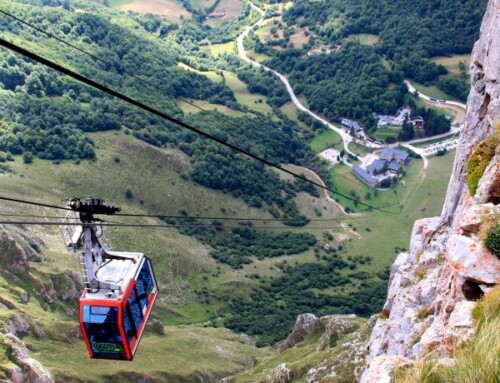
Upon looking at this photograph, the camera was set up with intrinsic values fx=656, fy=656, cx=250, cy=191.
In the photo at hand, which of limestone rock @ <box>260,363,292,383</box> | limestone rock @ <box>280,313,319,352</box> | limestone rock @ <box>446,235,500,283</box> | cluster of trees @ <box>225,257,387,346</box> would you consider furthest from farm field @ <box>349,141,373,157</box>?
limestone rock @ <box>446,235,500,283</box>

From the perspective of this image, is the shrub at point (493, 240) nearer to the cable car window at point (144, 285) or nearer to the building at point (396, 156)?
the cable car window at point (144, 285)

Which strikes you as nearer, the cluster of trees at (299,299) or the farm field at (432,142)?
the cluster of trees at (299,299)

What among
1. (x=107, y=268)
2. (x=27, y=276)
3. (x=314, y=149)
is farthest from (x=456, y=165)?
(x=314, y=149)

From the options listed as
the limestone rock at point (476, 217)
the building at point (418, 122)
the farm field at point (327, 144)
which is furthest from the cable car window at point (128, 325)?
the building at point (418, 122)

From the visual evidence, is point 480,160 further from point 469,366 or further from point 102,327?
point 102,327

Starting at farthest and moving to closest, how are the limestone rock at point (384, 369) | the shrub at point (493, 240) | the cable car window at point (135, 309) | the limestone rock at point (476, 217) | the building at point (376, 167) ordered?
1. the building at point (376, 167)
2. the cable car window at point (135, 309)
3. the limestone rock at point (476, 217)
4. the shrub at point (493, 240)
5. the limestone rock at point (384, 369)

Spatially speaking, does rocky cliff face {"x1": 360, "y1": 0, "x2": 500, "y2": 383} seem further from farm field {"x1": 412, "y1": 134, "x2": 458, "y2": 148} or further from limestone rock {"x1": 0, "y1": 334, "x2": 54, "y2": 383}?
farm field {"x1": 412, "y1": 134, "x2": 458, "y2": 148}
